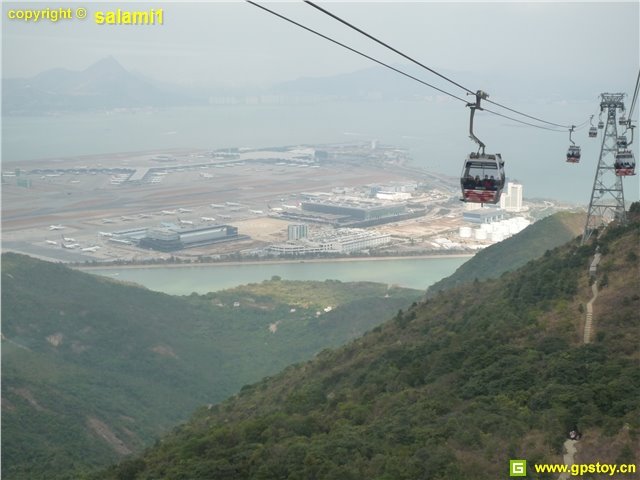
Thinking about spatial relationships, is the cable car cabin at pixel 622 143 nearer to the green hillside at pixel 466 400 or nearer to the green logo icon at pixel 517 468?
the green hillside at pixel 466 400

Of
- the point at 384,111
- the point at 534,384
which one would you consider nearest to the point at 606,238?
the point at 534,384

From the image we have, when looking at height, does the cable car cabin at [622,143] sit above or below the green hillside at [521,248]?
above

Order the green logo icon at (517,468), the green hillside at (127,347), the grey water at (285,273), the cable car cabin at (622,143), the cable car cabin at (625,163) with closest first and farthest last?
the green logo icon at (517,468) < the cable car cabin at (625,163) < the cable car cabin at (622,143) < the green hillside at (127,347) < the grey water at (285,273)

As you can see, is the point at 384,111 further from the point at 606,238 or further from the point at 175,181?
the point at 606,238

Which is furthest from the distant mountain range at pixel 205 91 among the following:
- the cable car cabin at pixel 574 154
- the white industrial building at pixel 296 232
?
the cable car cabin at pixel 574 154

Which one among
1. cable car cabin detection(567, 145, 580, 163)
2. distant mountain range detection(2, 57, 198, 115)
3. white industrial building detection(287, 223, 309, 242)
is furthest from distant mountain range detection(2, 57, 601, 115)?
cable car cabin detection(567, 145, 580, 163)

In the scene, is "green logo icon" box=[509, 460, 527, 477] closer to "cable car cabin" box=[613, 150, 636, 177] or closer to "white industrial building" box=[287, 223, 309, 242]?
"cable car cabin" box=[613, 150, 636, 177]
